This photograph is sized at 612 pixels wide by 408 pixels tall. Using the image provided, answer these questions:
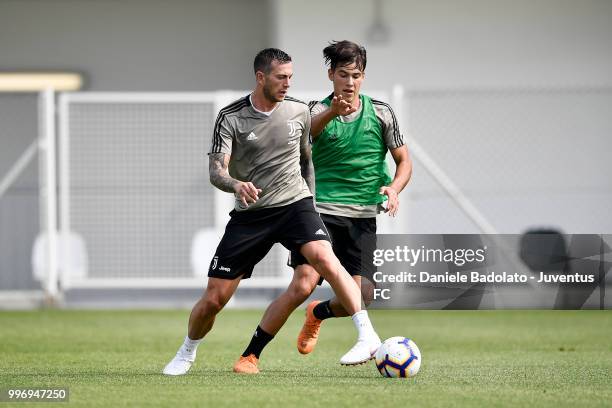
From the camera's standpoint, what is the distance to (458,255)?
8656mm

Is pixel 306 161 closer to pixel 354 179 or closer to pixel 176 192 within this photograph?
pixel 354 179

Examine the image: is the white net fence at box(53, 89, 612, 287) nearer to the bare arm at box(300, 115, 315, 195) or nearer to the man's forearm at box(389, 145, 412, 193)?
the man's forearm at box(389, 145, 412, 193)

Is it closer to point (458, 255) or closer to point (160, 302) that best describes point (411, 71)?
point (160, 302)

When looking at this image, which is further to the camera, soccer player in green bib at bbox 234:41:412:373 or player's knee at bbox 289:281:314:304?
soccer player in green bib at bbox 234:41:412:373

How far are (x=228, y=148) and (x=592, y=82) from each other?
10.6m

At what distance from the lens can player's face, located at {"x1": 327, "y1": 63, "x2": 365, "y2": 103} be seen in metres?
7.89

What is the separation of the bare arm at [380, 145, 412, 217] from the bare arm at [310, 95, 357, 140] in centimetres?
53

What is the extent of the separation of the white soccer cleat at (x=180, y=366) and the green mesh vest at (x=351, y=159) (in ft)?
4.80

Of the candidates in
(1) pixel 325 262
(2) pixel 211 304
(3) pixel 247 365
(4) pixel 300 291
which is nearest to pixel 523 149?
(4) pixel 300 291

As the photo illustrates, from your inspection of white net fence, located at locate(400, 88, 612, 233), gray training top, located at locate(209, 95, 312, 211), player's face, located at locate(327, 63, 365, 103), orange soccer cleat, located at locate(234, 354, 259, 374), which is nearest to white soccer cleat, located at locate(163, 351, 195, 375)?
orange soccer cleat, located at locate(234, 354, 259, 374)

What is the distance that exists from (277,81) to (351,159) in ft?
3.78

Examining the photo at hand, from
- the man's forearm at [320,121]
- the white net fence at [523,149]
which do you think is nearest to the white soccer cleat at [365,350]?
the man's forearm at [320,121]

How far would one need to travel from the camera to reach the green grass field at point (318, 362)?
6.49 metres

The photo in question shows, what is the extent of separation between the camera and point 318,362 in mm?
8742
